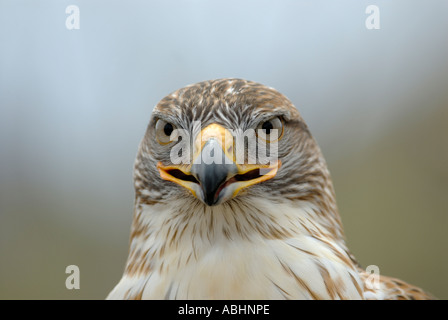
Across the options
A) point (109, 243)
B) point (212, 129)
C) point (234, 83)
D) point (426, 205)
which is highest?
point (234, 83)

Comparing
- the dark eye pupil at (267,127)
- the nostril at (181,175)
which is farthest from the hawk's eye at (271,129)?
the nostril at (181,175)

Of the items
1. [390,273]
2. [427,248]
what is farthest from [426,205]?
[390,273]

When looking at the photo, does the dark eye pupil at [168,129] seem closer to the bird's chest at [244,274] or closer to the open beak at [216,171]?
the open beak at [216,171]

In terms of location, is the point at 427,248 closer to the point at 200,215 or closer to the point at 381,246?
the point at 381,246

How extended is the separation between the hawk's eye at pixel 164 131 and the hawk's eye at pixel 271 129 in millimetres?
273

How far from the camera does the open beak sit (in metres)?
1.10

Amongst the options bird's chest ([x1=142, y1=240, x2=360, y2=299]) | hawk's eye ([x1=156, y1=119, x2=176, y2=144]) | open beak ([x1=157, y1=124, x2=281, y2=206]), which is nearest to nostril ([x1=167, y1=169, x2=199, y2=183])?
open beak ([x1=157, y1=124, x2=281, y2=206])

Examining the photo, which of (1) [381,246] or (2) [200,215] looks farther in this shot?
(1) [381,246]

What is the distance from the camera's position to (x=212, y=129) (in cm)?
122

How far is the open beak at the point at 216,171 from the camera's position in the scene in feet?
3.62

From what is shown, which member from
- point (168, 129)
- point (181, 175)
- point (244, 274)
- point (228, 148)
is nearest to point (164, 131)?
point (168, 129)

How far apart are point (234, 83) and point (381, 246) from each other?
216 centimetres

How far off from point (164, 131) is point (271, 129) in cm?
34

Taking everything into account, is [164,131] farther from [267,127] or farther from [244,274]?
[244,274]
